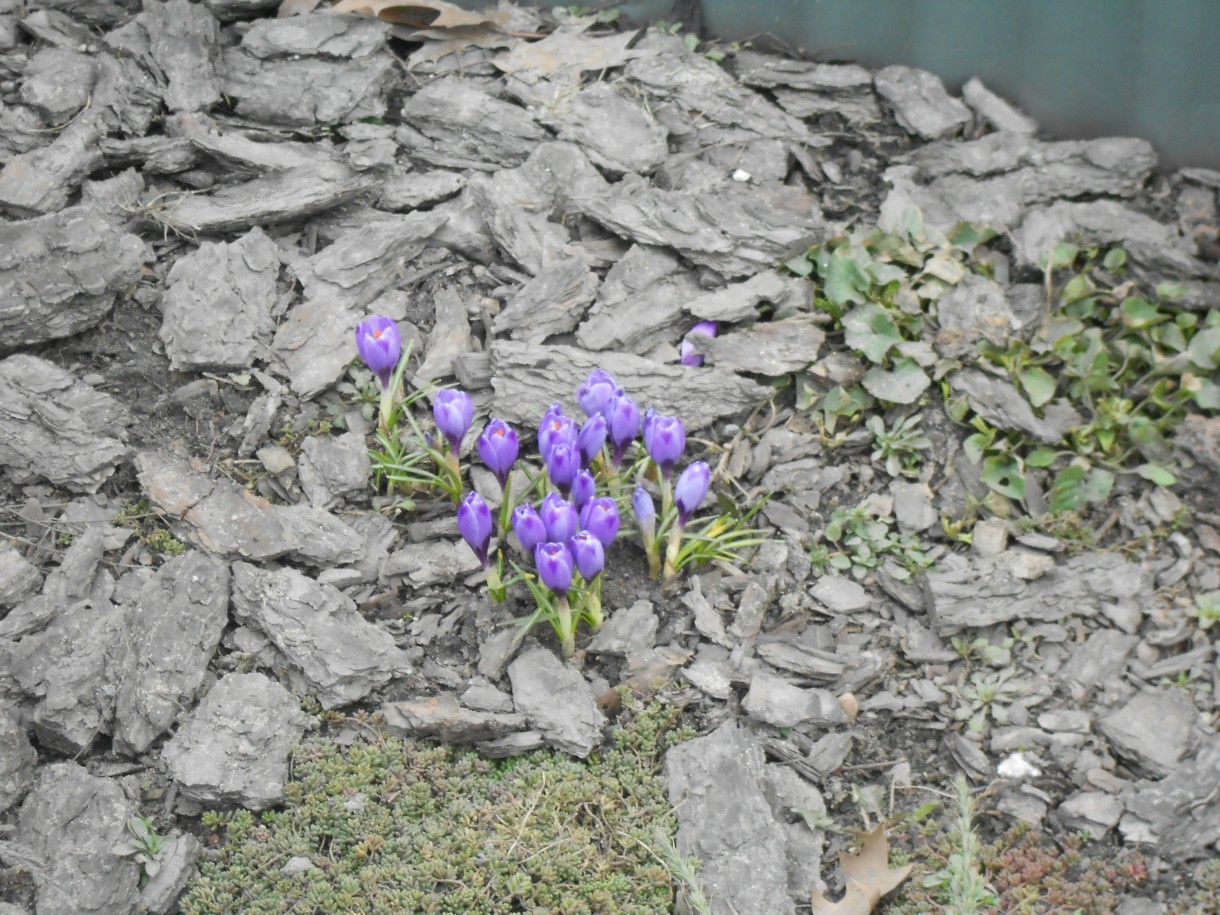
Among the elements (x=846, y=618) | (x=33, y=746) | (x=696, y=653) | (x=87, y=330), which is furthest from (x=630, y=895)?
(x=87, y=330)

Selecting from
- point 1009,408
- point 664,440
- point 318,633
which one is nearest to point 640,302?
point 664,440

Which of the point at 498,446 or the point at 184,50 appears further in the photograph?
the point at 184,50

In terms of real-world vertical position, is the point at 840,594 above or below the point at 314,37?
below

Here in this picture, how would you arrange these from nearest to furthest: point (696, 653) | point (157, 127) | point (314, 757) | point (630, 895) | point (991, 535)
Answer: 1. point (630, 895)
2. point (314, 757)
3. point (696, 653)
4. point (991, 535)
5. point (157, 127)

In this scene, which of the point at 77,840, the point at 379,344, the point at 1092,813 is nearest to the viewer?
the point at 77,840

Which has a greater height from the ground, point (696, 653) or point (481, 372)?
point (481, 372)

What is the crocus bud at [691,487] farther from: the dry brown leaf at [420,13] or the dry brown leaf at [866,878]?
the dry brown leaf at [420,13]

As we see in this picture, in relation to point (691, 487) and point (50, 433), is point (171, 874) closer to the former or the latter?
point (50, 433)

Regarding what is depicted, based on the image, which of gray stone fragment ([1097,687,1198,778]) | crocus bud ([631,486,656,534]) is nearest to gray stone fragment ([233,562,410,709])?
crocus bud ([631,486,656,534])

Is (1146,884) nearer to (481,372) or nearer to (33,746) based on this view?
(481,372)
